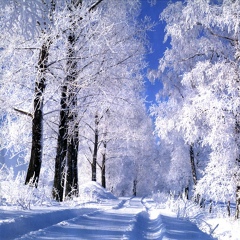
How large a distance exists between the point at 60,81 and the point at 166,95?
777cm

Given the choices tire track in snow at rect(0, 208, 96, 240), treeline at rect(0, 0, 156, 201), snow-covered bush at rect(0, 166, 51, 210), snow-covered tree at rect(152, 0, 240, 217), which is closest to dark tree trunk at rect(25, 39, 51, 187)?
treeline at rect(0, 0, 156, 201)

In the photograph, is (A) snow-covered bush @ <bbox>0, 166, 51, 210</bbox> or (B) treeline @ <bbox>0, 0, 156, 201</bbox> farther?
(B) treeline @ <bbox>0, 0, 156, 201</bbox>

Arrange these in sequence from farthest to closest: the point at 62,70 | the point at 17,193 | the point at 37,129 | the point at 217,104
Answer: the point at 217,104
the point at 62,70
the point at 37,129
the point at 17,193

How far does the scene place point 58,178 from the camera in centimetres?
883

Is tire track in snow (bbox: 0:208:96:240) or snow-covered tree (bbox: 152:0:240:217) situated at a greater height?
snow-covered tree (bbox: 152:0:240:217)

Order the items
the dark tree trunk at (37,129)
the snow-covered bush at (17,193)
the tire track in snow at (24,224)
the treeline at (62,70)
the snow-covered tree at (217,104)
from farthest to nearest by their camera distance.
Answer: the snow-covered tree at (217,104)
the dark tree trunk at (37,129)
the treeline at (62,70)
the snow-covered bush at (17,193)
the tire track in snow at (24,224)

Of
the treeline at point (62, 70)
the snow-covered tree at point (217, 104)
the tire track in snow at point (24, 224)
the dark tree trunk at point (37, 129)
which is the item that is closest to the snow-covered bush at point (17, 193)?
the treeline at point (62, 70)

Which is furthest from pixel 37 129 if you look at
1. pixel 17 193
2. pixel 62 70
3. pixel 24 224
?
pixel 24 224

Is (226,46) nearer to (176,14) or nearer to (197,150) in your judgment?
(176,14)

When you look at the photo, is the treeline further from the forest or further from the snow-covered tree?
the snow-covered tree

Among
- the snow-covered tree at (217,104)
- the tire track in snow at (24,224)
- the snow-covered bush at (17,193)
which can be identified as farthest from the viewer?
the snow-covered tree at (217,104)

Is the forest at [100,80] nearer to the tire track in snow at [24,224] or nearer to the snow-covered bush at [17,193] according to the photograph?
the snow-covered bush at [17,193]

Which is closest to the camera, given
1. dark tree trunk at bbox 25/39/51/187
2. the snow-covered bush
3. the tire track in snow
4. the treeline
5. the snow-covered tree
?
the tire track in snow

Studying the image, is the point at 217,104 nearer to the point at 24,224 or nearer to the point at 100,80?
the point at 100,80
